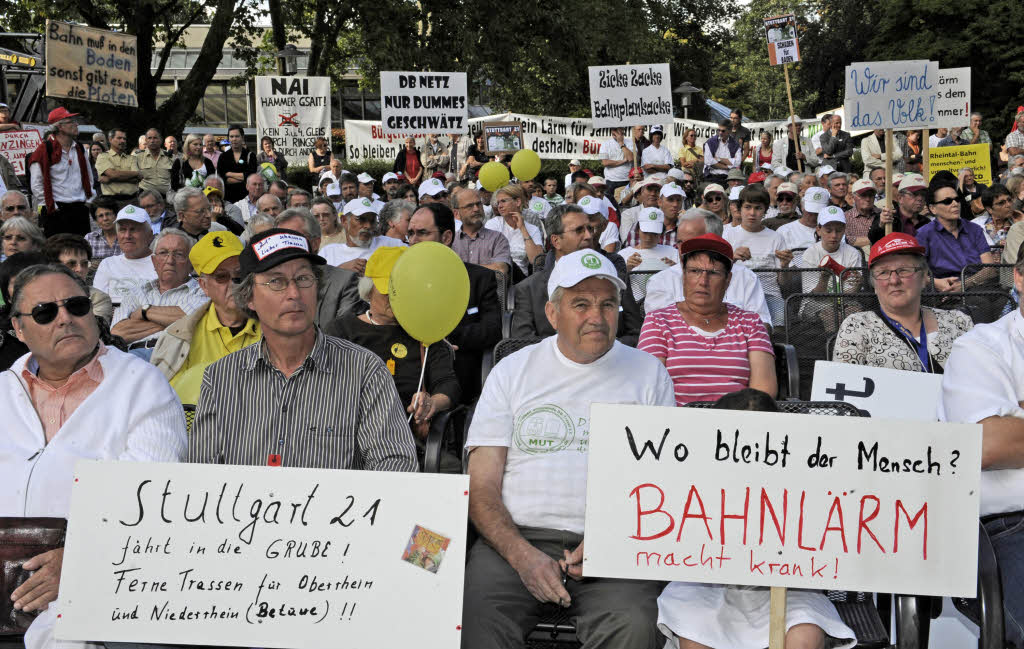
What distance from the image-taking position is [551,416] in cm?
379

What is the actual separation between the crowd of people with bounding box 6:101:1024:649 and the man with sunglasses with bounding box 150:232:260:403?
0.01 metres

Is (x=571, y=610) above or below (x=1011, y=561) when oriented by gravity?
below

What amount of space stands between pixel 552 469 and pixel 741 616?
835 mm

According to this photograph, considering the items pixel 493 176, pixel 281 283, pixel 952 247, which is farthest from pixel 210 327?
pixel 493 176

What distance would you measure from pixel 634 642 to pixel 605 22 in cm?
2830

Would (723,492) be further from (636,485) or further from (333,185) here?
(333,185)

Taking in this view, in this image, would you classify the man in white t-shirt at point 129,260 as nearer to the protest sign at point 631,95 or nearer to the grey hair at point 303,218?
the grey hair at point 303,218

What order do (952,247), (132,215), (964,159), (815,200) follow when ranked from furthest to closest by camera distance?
(964,159) → (815,200) → (952,247) → (132,215)

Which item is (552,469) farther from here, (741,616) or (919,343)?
(919,343)

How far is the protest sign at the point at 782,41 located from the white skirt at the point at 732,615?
16.1m

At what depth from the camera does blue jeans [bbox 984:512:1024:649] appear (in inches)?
130

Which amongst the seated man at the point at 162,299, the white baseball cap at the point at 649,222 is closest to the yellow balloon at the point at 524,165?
the white baseball cap at the point at 649,222

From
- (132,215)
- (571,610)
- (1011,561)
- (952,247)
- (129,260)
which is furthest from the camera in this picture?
(952,247)

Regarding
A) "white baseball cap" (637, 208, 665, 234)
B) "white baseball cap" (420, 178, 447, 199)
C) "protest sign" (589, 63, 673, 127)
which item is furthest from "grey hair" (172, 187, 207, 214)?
"protest sign" (589, 63, 673, 127)
